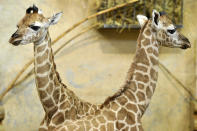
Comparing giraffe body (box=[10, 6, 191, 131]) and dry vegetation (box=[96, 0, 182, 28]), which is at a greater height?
dry vegetation (box=[96, 0, 182, 28])

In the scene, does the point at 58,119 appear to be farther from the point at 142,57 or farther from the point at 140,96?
the point at 142,57

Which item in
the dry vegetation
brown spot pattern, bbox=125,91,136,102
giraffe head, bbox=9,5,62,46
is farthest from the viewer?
the dry vegetation

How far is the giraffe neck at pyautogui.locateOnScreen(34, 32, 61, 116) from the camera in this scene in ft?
5.28

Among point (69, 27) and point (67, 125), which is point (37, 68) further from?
point (69, 27)

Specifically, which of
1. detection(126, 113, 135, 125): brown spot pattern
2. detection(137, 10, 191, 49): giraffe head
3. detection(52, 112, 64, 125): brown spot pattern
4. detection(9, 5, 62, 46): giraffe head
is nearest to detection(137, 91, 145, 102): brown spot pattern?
detection(126, 113, 135, 125): brown spot pattern

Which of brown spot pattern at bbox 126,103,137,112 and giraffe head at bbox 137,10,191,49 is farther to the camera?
giraffe head at bbox 137,10,191,49

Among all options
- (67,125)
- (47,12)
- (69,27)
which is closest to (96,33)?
(69,27)

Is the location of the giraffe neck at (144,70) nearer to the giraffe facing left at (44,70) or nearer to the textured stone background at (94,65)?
the giraffe facing left at (44,70)

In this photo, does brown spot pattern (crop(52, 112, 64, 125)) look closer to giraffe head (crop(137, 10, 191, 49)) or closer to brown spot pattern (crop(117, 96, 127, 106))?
brown spot pattern (crop(117, 96, 127, 106))

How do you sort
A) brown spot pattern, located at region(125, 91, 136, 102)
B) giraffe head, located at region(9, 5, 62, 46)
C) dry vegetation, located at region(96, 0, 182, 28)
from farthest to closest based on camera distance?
dry vegetation, located at region(96, 0, 182, 28)
brown spot pattern, located at region(125, 91, 136, 102)
giraffe head, located at region(9, 5, 62, 46)

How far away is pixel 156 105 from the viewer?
7.91 ft

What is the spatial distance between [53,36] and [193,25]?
113 cm

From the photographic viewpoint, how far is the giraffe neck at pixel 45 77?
5.28ft

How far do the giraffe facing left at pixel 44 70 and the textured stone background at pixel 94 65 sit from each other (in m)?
0.72
